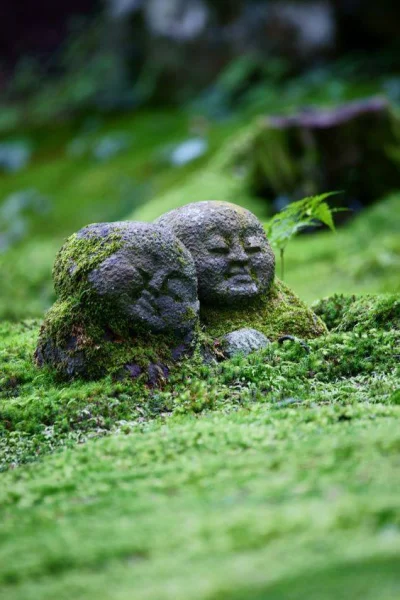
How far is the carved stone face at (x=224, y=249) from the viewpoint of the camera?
648 cm

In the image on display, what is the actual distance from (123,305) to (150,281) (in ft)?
1.05

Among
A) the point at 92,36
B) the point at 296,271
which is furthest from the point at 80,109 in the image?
the point at 296,271

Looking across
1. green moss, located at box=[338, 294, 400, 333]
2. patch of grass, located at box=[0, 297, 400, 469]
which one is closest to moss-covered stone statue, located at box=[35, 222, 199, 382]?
patch of grass, located at box=[0, 297, 400, 469]

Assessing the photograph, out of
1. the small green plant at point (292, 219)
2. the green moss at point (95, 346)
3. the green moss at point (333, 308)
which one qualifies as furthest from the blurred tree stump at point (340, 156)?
the green moss at point (95, 346)

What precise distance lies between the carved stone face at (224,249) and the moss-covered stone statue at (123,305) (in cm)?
34

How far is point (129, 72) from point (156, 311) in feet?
73.7

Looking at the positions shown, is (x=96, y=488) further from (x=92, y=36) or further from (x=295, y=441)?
(x=92, y=36)

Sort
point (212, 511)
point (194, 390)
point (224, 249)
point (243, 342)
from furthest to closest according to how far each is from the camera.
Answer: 1. point (224, 249)
2. point (243, 342)
3. point (194, 390)
4. point (212, 511)

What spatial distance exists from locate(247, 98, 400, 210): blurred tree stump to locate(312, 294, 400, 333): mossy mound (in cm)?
843

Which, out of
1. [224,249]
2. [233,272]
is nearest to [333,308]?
[233,272]

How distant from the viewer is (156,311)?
19.6 feet

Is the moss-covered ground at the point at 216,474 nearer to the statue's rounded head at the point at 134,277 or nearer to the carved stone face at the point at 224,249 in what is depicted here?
the statue's rounded head at the point at 134,277

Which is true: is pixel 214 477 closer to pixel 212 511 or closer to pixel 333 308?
pixel 212 511

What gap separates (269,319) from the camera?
267 inches
